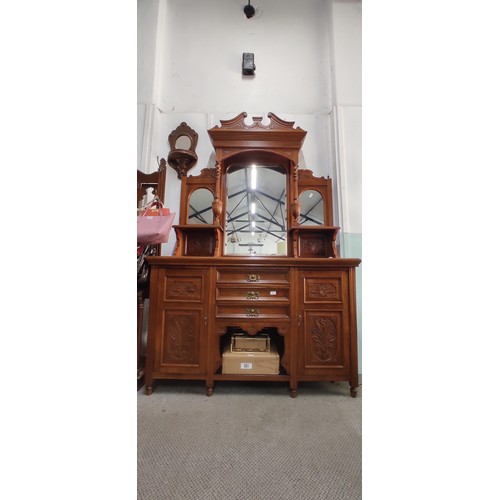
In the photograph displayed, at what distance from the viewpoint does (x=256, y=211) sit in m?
1.91

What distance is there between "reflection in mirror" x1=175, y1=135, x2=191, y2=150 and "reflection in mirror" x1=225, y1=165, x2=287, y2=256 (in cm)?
51

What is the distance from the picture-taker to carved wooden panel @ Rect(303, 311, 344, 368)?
1487 mm

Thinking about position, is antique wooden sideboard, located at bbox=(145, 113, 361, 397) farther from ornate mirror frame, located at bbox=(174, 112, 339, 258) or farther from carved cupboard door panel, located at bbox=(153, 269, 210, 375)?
ornate mirror frame, located at bbox=(174, 112, 339, 258)

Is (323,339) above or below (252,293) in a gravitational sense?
below

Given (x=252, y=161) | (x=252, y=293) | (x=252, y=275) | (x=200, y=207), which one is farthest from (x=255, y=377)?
(x=252, y=161)

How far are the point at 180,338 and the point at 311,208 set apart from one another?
54.9 inches

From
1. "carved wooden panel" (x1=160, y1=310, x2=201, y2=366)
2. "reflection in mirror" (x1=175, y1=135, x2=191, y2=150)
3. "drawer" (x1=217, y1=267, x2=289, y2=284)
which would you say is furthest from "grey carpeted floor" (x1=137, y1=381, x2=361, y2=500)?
"reflection in mirror" (x1=175, y1=135, x2=191, y2=150)

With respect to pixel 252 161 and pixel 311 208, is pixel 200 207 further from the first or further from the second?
pixel 311 208

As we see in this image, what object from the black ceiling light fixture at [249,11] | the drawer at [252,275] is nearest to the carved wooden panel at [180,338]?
the drawer at [252,275]

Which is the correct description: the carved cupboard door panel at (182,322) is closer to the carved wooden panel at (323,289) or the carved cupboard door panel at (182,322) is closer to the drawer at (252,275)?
the drawer at (252,275)

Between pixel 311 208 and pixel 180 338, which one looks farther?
pixel 311 208
